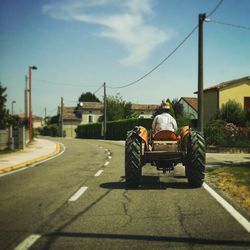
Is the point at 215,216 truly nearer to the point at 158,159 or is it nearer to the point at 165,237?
the point at 165,237

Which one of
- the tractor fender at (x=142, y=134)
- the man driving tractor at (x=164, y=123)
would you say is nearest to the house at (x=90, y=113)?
the man driving tractor at (x=164, y=123)

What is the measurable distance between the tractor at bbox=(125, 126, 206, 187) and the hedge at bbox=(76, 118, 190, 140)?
2644 centimetres

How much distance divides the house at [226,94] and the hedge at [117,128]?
6.12 meters

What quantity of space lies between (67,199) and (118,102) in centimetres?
7921

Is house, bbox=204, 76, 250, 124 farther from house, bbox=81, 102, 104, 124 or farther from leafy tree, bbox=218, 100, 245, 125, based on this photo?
house, bbox=81, 102, 104, 124

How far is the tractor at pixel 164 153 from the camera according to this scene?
10.0m

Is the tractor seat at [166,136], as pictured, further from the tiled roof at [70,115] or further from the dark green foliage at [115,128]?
the tiled roof at [70,115]

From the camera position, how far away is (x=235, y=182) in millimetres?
11031

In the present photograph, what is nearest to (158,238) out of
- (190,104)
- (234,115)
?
(234,115)

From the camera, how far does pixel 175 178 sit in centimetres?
1216

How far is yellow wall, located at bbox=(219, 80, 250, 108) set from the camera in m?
41.8

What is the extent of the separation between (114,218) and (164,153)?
12.2 feet

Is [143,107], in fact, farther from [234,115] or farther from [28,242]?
[28,242]

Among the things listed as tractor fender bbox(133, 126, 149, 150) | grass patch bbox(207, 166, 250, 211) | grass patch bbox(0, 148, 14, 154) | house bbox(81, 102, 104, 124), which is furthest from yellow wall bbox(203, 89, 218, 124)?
house bbox(81, 102, 104, 124)
